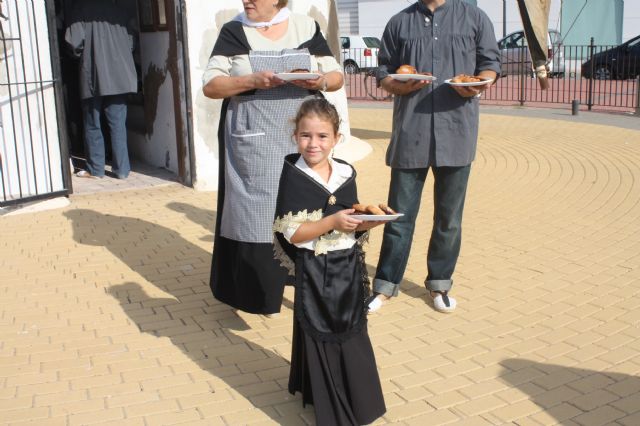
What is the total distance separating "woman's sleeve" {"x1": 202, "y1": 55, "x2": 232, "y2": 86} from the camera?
4.34 metres

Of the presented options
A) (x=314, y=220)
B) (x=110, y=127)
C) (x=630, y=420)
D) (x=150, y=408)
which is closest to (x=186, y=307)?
(x=150, y=408)

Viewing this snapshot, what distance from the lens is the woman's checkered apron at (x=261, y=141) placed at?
4.40 meters

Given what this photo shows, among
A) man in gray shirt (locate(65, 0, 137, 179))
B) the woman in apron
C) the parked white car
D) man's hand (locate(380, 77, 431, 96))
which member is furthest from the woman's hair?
the parked white car

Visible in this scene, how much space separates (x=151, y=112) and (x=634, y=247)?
5.83 metres

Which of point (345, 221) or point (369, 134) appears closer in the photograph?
point (345, 221)

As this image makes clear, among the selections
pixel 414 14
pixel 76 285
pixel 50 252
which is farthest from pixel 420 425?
pixel 50 252

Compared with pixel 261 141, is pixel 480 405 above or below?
below

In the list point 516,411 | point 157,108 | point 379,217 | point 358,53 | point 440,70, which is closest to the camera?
point 379,217

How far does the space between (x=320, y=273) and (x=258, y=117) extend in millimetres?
1359

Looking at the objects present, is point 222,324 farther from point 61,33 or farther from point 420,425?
point 61,33

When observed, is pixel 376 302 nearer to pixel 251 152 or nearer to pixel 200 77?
pixel 251 152

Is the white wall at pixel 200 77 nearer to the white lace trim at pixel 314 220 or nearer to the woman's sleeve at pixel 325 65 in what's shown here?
the woman's sleeve at pixel 325 65

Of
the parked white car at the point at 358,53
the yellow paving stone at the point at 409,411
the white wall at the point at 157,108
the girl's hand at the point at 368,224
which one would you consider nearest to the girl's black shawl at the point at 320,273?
the girl's hand at the point at 368,224

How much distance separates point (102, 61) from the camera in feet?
27.8
